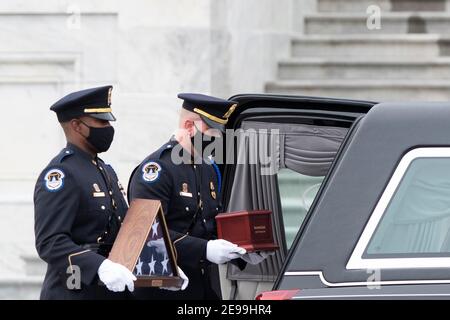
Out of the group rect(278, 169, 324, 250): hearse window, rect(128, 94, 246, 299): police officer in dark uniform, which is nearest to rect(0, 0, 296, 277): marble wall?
rect(278, 169, 324, 250): hearse window

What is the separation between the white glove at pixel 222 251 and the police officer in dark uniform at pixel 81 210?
0.44 metres

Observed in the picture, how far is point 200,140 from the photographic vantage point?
21.5 feet

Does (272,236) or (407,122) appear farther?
(272,236)

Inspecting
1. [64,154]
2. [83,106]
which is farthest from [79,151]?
[83,106]

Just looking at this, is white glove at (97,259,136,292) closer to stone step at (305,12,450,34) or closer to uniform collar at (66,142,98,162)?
uniform collar at (66,142,98,162)

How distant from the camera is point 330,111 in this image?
6.19m

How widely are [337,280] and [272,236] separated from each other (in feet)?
6.02

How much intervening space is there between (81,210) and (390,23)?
674 cm

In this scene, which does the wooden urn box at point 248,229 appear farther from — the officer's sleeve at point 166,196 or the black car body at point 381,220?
the black car body at point 381,220

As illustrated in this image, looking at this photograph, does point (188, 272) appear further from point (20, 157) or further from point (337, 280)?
point (20, 157)

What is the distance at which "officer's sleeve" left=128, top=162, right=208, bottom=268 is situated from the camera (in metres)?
6.38

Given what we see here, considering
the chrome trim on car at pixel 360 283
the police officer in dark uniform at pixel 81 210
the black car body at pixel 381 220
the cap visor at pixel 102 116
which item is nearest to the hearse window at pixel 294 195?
the police officer in dark uniform at pixel 81 210

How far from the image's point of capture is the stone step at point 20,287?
10.3 metres
